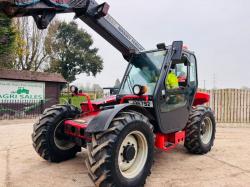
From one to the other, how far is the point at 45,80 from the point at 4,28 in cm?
438

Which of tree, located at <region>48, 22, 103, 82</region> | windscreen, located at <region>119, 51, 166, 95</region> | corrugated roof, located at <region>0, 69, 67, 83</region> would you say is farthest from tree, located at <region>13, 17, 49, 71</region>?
windscreen, located at <region>119, 51, 166, 95</region>

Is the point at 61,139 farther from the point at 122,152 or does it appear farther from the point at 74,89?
the point at 122,152

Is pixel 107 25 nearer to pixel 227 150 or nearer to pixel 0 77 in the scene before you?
pixel 227 150

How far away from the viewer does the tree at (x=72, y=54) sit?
2788 centimetres

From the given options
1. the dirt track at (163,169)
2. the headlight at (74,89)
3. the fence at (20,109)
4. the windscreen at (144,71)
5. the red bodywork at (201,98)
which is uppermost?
the windscreen at (144,71)

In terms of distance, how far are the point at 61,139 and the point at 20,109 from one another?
12025 millimetres

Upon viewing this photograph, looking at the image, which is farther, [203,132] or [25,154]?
[203,132]

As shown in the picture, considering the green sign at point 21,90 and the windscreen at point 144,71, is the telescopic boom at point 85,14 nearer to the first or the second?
the windscreen at point 144,71

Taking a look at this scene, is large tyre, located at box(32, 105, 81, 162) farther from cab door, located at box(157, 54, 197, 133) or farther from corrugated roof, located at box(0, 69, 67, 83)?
corrugated roof, located at box(0, 69, 67, 83)

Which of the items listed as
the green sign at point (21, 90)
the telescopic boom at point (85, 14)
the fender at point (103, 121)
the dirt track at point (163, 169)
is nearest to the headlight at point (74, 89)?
the telescopic boom at point (85, 14)

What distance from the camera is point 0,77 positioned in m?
15.5

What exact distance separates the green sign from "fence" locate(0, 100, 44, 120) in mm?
396

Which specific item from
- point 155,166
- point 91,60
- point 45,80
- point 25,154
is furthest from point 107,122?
point 91,60

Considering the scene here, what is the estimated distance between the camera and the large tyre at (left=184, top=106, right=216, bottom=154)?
5272mm
